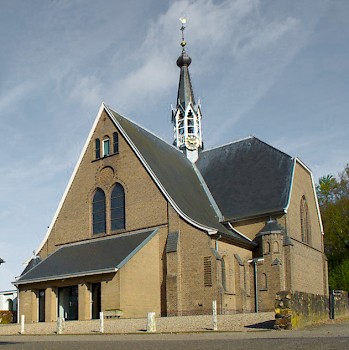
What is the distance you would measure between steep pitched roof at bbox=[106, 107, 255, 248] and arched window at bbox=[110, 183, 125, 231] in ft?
9.54

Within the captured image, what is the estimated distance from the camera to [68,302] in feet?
110

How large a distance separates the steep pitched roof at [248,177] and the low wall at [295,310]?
12775 millimetres

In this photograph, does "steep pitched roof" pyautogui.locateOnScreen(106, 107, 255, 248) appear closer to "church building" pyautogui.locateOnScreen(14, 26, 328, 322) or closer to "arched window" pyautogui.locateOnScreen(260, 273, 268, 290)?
"church building" pyautogui.locateOnScreen(14, 26, 328, 322)

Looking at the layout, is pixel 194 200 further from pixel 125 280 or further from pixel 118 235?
pixel 125 280

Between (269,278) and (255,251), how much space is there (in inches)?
91.1

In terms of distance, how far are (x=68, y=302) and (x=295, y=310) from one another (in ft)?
58.1

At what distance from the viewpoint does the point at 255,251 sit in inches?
1399

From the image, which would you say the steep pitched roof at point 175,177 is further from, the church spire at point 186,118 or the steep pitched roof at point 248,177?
the church spire at point 186,118

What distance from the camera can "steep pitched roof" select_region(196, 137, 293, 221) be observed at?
35.9m

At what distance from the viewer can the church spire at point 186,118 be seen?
44188 millimetres

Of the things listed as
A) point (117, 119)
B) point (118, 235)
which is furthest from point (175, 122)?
point (118, 235)

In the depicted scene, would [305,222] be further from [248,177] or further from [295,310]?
[295,310]

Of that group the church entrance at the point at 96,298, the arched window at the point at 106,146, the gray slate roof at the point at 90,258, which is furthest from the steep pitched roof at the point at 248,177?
the church entrance at the point at 96,298

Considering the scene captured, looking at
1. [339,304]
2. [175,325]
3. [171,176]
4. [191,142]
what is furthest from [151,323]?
[191,142]
